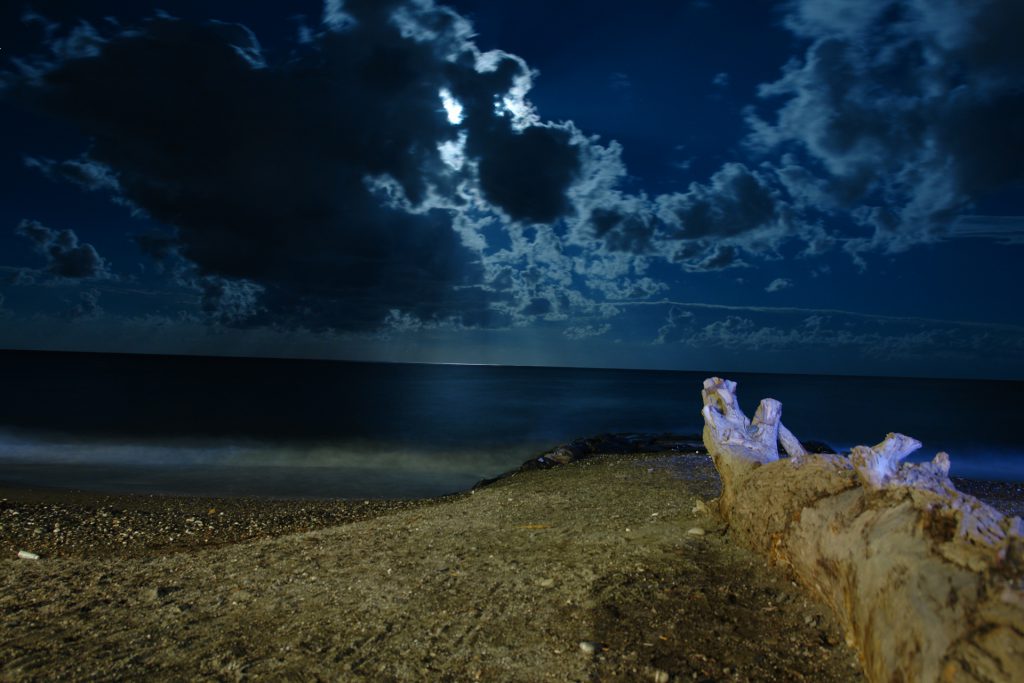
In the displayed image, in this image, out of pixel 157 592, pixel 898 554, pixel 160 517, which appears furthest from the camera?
pixel 160 517

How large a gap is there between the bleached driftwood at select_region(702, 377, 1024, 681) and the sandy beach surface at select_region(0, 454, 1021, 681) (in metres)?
0.39

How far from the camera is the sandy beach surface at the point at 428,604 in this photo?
393 centimetres

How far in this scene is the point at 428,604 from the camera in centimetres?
489

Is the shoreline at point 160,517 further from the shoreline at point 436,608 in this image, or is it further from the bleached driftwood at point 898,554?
the bleached driftwood at point 898,554

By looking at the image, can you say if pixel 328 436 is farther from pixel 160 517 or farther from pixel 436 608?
pixel 436 608

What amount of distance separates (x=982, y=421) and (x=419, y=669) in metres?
49.5

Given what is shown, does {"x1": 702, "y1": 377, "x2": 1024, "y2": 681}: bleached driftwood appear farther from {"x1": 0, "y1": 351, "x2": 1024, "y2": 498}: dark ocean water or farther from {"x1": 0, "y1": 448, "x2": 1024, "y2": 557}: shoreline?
{"x1": 0, "y1": 351, "x2": 1024, "y2": 498}: dark ocean water

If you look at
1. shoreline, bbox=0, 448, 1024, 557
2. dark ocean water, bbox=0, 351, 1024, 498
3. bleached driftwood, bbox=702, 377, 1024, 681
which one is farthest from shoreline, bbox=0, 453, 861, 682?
dark ocean water, bbox=0, 351, 1024, 498

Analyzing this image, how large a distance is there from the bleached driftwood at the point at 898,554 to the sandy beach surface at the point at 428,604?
0.39 meters

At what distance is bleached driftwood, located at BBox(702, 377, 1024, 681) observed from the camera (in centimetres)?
268

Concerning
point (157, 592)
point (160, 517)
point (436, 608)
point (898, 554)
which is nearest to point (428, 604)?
point (436, 608)

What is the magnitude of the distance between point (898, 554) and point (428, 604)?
11.0ft

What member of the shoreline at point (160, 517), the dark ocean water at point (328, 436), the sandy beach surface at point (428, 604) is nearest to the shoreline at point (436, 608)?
the sandy beach surface at point (428, 604)

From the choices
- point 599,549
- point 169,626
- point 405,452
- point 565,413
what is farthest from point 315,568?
point 565,413
